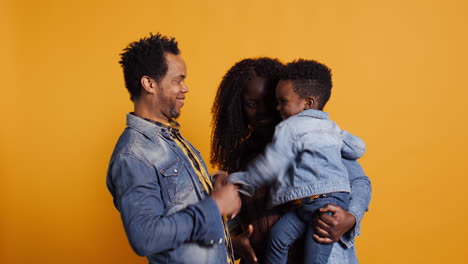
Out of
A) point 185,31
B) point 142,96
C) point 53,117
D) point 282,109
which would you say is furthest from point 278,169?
point 53,117

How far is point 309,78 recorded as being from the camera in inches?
77.5

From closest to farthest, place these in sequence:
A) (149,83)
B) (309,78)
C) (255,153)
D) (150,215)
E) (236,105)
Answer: (150,215), (149,83), (309,78), (255,153), (236,105)

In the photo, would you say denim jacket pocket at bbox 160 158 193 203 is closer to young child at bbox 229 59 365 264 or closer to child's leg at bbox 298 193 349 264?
young child at bbox 229 59 365 264

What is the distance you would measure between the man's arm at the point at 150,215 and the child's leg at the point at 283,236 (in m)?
0.38

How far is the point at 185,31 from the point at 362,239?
1.90 meters

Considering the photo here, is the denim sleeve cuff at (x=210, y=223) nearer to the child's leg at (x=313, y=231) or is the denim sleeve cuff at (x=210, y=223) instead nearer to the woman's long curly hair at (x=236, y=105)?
the child's leg at (x=313, y=231)

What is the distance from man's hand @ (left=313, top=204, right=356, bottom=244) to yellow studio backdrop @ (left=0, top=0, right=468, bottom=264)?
5.13ft

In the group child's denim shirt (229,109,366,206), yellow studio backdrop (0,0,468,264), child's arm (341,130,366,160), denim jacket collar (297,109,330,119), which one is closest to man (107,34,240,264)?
child's denim shirt (229,109,366,206)

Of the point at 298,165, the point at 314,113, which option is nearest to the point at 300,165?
the point at 298,165

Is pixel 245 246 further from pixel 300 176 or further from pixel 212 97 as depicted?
pixel 212 97

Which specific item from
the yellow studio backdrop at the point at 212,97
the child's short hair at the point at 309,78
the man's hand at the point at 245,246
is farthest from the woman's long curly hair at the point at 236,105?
the yellow studio backdrop at the point at 212,97

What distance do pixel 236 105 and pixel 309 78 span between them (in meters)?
0.41

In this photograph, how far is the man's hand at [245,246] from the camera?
1.94 meters

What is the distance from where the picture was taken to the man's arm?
139 cm
